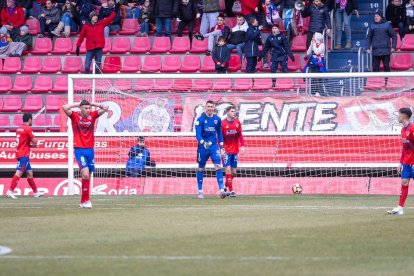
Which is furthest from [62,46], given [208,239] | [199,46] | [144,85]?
[208,239]

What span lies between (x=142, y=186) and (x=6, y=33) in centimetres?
961

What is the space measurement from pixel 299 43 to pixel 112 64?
19.6ft

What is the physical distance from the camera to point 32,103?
32.1 metres

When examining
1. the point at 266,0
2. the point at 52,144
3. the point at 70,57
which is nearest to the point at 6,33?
the point at 70,57

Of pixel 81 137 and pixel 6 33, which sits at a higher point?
pixel 6 33

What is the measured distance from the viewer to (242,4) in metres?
31.6

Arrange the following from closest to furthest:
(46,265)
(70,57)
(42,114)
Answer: (46,265), (42,114), (70,57)

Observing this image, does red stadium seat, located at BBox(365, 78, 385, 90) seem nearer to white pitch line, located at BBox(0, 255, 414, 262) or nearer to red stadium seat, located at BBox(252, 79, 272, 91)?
red stadium seat, located at BBox(252, 79, 272, 91)

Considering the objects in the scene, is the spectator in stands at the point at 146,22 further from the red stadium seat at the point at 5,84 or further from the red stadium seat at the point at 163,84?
the red stadium seat at the point at 163,84

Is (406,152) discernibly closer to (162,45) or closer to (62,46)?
(162,45)

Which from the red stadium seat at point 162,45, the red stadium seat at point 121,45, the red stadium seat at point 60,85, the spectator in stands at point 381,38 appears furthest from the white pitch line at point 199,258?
the red stadium seat at point 121,45

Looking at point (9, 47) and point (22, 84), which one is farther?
point (9, 47)

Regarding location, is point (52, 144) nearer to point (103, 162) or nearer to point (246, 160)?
point (103, 162)

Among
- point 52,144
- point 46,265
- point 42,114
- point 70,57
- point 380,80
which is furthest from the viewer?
point 70,57
